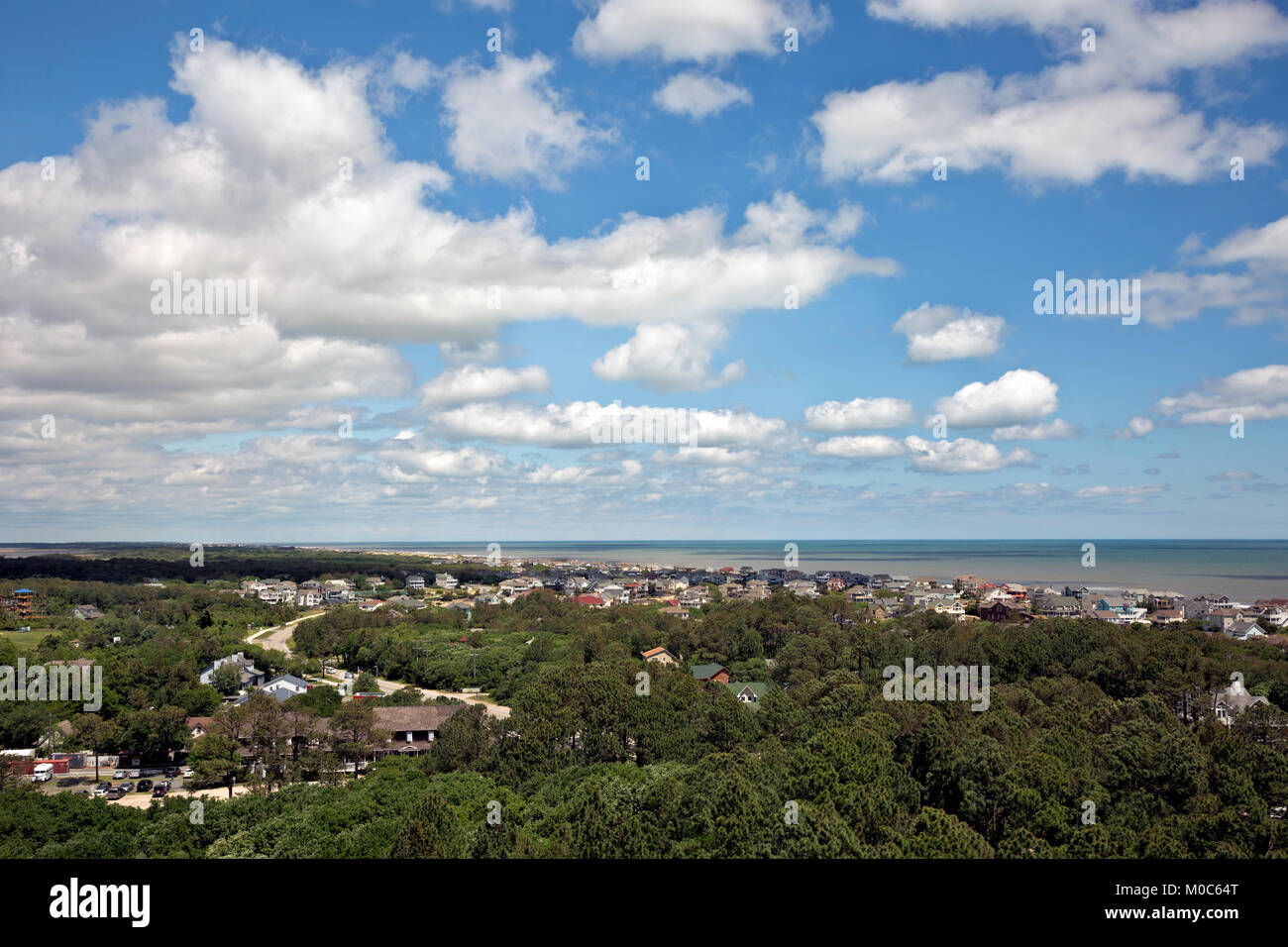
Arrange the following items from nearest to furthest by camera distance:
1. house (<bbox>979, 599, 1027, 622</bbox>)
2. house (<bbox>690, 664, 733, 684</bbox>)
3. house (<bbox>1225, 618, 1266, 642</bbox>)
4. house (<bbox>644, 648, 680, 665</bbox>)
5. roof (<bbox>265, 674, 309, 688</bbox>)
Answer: roof (<bbox>265, 674, 309, 688</bbox>), house (<bbox>690, 664, 733, 684</bbox>), house (<bbox>644, 648, 680, 665</bbox>), house (<bbox>1225, 618, 1266, 642</bbox>), house (<bbox>979, 599, 1027, 622</bbox>)

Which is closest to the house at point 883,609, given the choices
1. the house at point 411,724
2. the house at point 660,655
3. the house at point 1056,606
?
the house at point 1056,606

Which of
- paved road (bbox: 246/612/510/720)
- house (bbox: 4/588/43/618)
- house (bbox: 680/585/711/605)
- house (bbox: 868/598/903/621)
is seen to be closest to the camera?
paved road (bbox: 246/612/510/720)

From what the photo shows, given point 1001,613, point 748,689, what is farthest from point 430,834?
point 1001,613

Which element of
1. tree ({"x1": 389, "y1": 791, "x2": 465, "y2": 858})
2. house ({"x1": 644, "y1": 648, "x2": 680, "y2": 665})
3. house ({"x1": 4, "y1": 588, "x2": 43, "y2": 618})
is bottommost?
house ({"x1": 644, "y1": 648, "x2": 680, "y2": 665})

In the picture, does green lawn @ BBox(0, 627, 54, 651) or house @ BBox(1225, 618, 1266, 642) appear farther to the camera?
green lawn @ BBox(0, 627, 54, 651)

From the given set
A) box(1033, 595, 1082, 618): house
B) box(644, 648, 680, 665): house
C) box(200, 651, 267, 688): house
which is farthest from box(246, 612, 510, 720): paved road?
box(1033, 595, 1082, 618): house

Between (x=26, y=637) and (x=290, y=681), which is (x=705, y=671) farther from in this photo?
(x=26, y=637)

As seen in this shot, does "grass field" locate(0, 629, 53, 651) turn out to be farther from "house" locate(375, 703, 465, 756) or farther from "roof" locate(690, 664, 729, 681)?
"roof" locate(690, 664, 729, 681)
